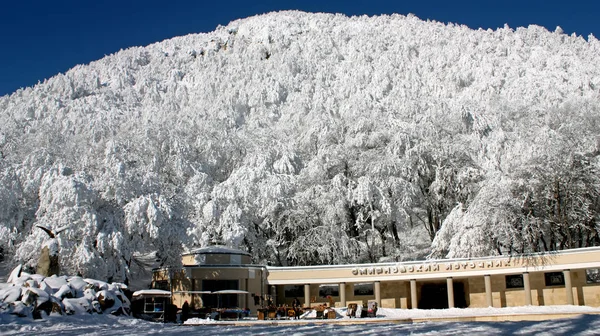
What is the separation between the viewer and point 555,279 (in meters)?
33.7

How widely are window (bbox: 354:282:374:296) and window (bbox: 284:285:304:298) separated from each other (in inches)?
146

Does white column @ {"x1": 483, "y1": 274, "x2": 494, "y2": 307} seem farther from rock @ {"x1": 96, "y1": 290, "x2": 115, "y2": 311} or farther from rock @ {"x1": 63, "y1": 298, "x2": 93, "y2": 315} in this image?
rock @ {"x1": 63, "y1": 298, "x2": 93, "y2": 315}

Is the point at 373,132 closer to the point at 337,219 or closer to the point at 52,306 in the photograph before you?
the point at 337,219

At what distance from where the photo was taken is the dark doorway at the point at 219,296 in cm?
3453

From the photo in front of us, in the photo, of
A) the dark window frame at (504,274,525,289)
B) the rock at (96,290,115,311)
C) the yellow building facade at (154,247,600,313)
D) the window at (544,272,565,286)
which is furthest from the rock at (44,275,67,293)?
the window at (544,272,565,286)

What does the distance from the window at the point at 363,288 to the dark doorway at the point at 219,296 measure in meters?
8.30

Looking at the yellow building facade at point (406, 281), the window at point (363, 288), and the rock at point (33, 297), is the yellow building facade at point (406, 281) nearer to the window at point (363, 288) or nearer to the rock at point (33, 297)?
the window at point (363, 288)

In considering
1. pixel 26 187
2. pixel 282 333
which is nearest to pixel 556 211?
pixel 282 333

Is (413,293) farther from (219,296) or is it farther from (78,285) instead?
(78,285)

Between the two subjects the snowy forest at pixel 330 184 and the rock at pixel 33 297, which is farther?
the snowy forest at pixel 330 184

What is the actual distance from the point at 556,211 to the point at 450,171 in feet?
26.5

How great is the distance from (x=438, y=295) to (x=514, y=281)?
5463 millimetres

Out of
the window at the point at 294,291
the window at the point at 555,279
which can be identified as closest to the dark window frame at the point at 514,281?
the window at the point at 555,279

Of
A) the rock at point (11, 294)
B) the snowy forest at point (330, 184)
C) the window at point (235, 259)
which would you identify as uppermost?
the snowy forest at point (330, 184)
